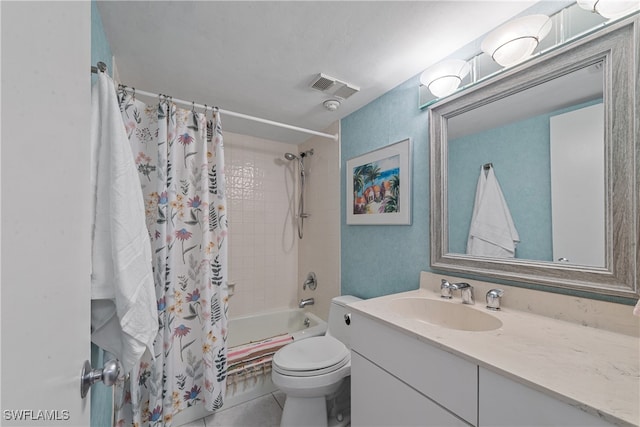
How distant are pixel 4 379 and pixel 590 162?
1503 millimetres

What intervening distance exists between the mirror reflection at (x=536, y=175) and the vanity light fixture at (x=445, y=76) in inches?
6.3

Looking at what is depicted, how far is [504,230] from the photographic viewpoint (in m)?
1.12

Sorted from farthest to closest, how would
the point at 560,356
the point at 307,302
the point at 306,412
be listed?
the point at 307,302, the point at 306,412, the point at 560,356

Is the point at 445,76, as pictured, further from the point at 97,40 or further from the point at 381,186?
the point at 97,40

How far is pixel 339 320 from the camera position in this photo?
1.79 meters

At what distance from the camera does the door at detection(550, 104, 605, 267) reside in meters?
0.88

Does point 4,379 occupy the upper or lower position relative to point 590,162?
lower

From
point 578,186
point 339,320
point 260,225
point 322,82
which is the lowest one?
point 339,320

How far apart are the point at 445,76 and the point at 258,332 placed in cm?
257

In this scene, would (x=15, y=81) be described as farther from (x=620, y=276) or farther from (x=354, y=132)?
(x=354, y=132)

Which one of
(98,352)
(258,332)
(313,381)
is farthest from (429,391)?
(258,332)

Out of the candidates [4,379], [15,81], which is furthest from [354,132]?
[4,379]

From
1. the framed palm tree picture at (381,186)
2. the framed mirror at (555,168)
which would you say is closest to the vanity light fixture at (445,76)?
the framed mirror at (555,168)

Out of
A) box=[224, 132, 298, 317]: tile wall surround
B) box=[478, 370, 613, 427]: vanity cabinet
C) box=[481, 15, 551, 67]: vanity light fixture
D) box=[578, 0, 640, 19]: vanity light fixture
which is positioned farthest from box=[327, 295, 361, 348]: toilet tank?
box=[578, 0, 640, 19]: vanity light fixture
